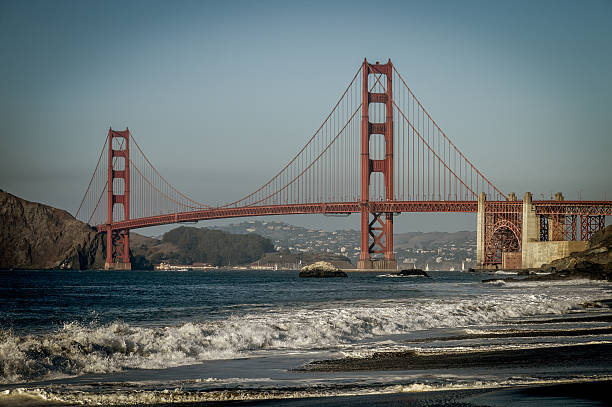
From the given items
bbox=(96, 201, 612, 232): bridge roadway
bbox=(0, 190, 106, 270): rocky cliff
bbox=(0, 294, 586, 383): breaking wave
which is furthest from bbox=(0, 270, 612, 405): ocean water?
bbox=(0, 190, 106, 270): rocky cliff

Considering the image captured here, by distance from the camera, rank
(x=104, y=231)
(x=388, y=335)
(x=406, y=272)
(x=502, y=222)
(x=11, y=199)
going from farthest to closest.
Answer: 1. (x=11, y=199)
2. (x=104, y=231)
3. (x=502, y=222)
4. (x=406, y=272)
5. (x=388, y=335)

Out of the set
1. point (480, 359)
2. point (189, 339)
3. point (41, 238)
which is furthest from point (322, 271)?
point (41, 238)

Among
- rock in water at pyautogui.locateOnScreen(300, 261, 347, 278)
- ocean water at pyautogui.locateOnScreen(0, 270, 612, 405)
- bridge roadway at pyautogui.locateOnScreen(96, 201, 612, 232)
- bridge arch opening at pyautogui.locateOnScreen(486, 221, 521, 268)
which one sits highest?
bridge roadway at pyautogui.locateOnScreen(96, 201, 612, 232)

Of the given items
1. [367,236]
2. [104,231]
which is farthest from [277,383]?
[104,231]

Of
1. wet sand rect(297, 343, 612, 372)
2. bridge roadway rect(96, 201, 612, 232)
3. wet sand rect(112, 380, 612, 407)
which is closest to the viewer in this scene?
wet sand rect(112, 380, 612, 407)

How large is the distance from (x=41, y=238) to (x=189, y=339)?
118496mm

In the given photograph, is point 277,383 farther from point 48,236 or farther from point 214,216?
point 48,236

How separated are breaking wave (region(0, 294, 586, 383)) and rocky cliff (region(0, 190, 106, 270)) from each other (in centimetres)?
10272

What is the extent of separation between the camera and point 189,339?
12.6 meters

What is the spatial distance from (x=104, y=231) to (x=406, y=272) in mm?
54243

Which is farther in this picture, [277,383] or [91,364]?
[91,364]

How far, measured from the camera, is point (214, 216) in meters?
82.6

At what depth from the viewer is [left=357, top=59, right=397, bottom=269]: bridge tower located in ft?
267

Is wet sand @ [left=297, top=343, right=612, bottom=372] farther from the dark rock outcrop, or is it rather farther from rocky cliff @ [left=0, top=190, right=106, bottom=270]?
rocky cliff @ [left=0, top=190, right=106, bottom=270]
